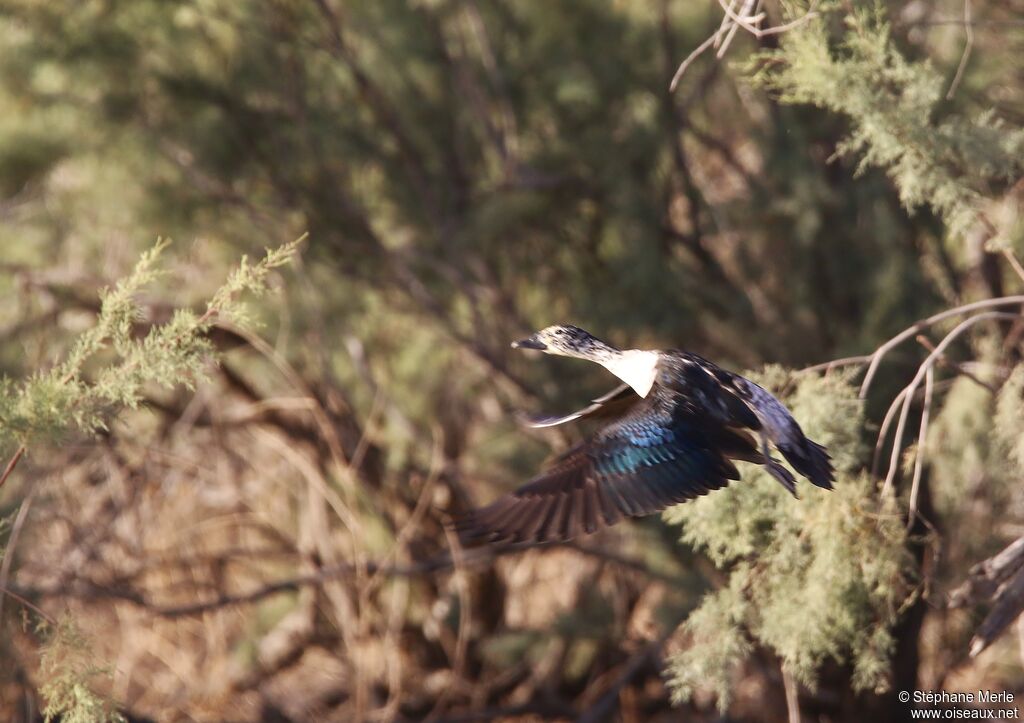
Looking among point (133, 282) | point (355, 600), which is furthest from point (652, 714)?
point (133, 282)

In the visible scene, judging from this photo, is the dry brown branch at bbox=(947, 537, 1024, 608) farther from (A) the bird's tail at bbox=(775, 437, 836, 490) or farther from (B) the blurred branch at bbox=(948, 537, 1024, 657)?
(A) the bird's tail at bbox=(775, 437, 836, 490)

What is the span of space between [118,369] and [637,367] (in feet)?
4.19

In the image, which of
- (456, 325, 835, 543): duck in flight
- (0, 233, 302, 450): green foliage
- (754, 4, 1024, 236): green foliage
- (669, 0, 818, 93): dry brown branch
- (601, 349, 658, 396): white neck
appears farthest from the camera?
(601, 349, 658, 396): white neck

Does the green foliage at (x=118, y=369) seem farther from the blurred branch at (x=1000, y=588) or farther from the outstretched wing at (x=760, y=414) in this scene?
the blurred branch at (x=1000, y=588)

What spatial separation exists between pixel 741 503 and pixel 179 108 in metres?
2.91

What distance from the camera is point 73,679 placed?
2.55 m

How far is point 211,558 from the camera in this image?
543 centimetres

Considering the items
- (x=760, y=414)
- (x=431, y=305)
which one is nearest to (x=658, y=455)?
(x=760, y=414)

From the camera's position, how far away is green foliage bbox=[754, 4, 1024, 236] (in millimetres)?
2988

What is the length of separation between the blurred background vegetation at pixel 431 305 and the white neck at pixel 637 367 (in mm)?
812

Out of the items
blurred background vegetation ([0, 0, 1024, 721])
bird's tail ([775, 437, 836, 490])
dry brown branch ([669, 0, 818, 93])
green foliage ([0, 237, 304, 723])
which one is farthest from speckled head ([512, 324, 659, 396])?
green foliage ([0, 237, 304, 723])

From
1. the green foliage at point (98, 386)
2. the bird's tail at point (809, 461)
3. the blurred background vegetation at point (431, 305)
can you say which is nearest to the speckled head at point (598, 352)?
the bird's tail at point (809, 461)

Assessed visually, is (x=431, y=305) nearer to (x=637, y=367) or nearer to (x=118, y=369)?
(x=637, y=367)

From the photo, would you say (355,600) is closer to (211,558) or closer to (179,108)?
(211,558)
